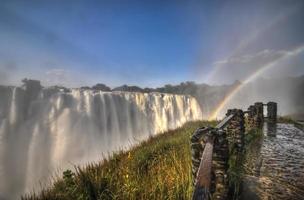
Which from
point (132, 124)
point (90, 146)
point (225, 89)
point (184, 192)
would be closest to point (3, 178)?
point (90, 146)

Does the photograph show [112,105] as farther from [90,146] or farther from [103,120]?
[90,146]

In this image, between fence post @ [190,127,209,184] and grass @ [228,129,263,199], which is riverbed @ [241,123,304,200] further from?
fence post @ [190,127,209,184]

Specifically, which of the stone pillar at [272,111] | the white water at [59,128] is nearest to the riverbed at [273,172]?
the stone pillar at [272,111]

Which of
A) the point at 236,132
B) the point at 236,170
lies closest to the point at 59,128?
the point at 236,132

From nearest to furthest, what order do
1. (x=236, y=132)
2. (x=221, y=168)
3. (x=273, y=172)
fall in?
1. (x=221, y=168)
2. (x=273, y=172)
3. (x=236, y=132)

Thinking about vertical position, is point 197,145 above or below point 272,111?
above

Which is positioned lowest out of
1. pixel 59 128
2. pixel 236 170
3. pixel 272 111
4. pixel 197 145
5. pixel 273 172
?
pixel 59 128

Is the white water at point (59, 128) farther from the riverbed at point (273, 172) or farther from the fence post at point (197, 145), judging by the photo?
the fence post at point (197, 145)

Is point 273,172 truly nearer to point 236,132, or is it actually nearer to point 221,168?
point 236,132
